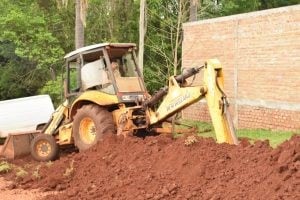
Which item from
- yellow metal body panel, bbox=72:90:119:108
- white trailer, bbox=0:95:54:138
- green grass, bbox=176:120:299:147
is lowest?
green grass, bbox=176:120:299:147

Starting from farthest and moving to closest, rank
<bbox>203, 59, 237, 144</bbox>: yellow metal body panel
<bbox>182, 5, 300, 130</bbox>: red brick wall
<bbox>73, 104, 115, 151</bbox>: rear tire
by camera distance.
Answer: <bbox>182, 5, 300, 130</bbox>: red brick wall < <bbox>73, 104, 115, 151</bbox>: rear tire < <bbox>203, 59, 237, 144</bbox>: yellow metal body panel

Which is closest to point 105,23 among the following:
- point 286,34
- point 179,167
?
point 286,34

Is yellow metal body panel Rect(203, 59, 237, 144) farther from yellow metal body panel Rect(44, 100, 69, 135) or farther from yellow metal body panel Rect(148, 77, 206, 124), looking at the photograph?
yellow metal body panel Rect(44, 100, 69, 135)

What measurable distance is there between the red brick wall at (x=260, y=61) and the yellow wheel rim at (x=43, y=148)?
7.09 metres

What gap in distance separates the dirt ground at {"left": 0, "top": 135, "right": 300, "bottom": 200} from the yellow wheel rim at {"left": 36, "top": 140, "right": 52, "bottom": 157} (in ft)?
6.14

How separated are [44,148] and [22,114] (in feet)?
19.3

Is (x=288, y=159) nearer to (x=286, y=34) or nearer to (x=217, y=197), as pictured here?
(x=217, y=197)

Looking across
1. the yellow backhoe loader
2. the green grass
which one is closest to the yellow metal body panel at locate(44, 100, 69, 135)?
the yellow backhoe loader

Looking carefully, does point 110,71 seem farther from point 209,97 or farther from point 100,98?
point 209,97

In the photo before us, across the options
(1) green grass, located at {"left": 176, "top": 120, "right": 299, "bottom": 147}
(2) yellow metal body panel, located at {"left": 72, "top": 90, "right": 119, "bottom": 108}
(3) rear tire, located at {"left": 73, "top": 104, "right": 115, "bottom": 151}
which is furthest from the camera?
(1) green grass, located at {"left": 176, "top": 120, "right": 299, "bottom": 147}

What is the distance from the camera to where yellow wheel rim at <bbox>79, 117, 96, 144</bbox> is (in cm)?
1166

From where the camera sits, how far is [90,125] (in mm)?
11719

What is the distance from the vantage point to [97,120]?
36.8 feet

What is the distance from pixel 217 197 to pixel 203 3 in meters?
25.2
